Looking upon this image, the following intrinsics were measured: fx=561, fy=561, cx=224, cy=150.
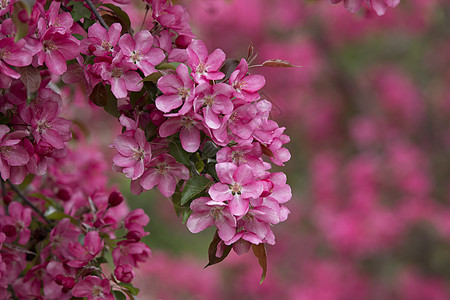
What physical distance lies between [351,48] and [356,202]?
1.30m

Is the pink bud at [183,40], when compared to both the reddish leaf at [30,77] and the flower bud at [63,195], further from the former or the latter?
the flower bud at [63,195]

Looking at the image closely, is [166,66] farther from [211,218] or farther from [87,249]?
[87,249]

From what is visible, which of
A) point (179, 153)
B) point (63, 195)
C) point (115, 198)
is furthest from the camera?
point (63, 195)

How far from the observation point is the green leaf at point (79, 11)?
31.6 inches

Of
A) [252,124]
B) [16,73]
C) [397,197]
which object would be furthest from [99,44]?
[397,197]

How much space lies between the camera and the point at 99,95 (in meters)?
0.78

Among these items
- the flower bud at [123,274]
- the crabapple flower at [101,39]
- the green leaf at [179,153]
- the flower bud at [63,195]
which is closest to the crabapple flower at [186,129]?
the green leaf at [179,153]

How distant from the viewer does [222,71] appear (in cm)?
77

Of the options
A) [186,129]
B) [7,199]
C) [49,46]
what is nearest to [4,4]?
[49,46]

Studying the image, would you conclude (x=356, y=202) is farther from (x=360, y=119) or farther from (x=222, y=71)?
(x=222, y=71)

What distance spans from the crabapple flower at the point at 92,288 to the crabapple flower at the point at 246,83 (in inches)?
13.5

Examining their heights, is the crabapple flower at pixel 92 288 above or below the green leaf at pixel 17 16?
below

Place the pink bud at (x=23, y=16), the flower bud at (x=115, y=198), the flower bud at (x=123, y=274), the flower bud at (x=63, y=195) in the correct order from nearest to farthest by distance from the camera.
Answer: the pink bud at (x=23, y=16)
the flower bud at (x=123, y=274)
the flower bud at (x=115, y=198)
the flower bud at (x=63, y=195)

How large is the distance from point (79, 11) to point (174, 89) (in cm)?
21
